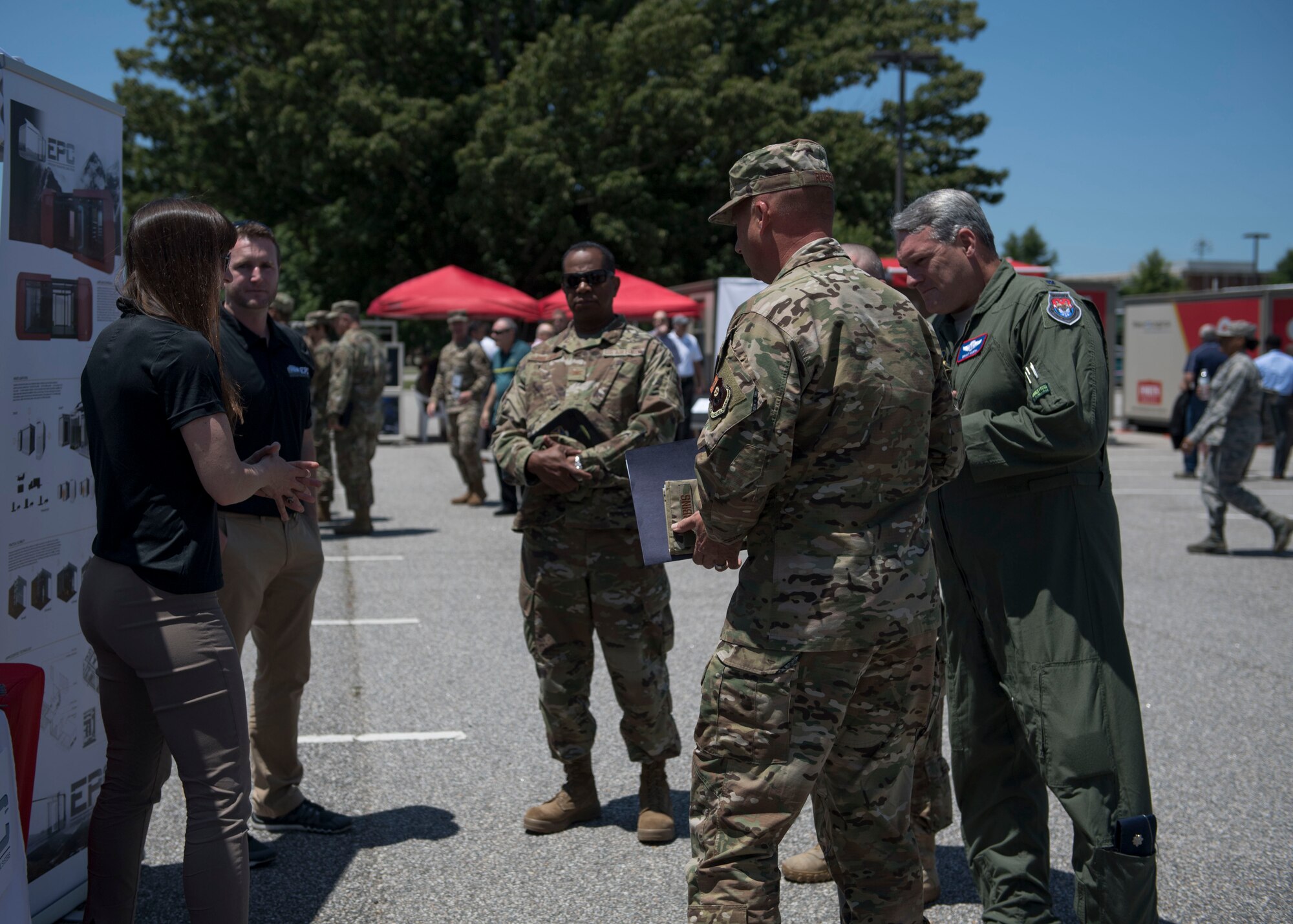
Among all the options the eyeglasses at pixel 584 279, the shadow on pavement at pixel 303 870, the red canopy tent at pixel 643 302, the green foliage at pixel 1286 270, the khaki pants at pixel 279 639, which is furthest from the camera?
the green foliage at pixel 1286 270

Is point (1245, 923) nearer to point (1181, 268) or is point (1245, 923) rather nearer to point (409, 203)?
point (409, 203)

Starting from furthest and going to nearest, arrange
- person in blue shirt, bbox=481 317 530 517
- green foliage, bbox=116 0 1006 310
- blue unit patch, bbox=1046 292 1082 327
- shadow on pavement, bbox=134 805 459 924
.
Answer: green foliage, bbox=116 0 1006 310, person in blue shirt, bbox=481 317 530 517, shadow on pavement, bbox=134 805 459 924, blue unit patch, bbox=1046 292 1082 327

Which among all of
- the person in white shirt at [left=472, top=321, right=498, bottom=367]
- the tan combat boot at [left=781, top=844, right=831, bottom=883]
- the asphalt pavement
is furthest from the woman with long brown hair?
the person in white shirt at [left=472, top=321, right=498, bottom=367]

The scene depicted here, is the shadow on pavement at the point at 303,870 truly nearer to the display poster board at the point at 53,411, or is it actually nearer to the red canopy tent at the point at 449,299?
the display poster board at the point at 53,411

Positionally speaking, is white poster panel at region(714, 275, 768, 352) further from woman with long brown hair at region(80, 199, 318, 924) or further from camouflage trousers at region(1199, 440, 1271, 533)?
woman with long brown hair at region(80, 199, 318, 924)

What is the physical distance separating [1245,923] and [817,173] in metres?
2.60

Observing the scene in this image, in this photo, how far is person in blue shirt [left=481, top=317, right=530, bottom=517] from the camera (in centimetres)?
1116

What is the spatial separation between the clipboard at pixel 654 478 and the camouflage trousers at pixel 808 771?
1.99 feet

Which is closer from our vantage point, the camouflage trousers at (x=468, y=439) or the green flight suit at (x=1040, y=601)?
the green flight suit at (x=1040, y=601)

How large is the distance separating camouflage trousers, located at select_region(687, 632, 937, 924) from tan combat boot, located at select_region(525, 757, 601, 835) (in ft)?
5.07

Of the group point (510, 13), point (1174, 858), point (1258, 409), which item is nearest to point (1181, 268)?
point (510, 13)

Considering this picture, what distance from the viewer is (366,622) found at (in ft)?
23.6

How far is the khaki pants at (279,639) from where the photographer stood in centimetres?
359

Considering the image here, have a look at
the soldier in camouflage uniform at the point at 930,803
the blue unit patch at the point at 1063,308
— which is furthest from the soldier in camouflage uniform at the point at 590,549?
the blue unit patch at the point at 1063,308
